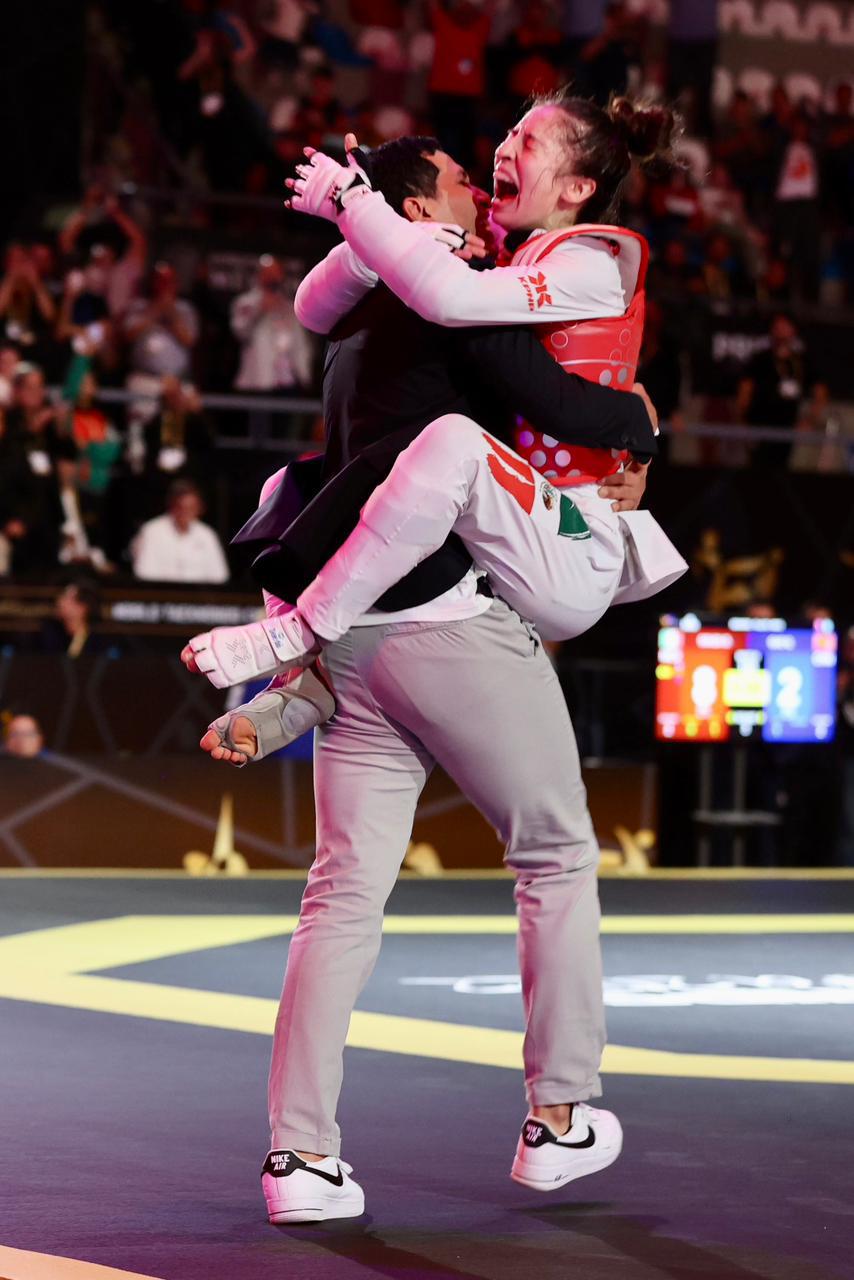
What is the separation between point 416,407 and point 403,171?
0.42m

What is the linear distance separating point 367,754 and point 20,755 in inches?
235

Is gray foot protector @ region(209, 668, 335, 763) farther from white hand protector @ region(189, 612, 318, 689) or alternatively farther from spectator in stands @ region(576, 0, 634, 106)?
spectator in stands @ region(576, 0, 634, 106)

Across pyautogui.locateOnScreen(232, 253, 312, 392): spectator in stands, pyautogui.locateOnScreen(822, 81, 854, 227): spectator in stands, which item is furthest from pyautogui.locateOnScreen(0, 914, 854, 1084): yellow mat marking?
pyautogui.locateOnScreen(822, 81, 854, 227): spectator in stands

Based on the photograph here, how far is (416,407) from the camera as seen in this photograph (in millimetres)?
3311

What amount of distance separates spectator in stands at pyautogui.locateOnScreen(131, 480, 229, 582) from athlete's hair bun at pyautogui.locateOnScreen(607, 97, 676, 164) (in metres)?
8.01

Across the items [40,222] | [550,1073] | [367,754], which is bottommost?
[550,1073]

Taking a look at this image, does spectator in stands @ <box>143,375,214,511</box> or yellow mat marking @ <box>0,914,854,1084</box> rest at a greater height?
spectator in stands @ <box>143,375,214,511</box>

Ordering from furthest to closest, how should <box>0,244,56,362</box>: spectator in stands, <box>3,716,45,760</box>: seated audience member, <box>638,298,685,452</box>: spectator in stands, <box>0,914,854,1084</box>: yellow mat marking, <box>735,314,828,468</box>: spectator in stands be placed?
<box>735,314,828,468</box>: spectator in stands → <box>638,298,685,452</box>: spectator in stands → <box>0,244,56,362</box>: spectator in stands → <box>3,716,45,760</box>: seated audience member → <box>0,914,854,1084</box>: yellow mat marking

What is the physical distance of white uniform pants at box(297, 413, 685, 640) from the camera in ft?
10.4

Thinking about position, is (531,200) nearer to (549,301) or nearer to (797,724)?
(549,301)

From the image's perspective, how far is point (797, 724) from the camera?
1028 centimetres

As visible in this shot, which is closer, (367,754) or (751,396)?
(367,754)

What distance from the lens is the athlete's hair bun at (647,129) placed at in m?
3.45

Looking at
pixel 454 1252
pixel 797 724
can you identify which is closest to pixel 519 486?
pixel 454 1252
